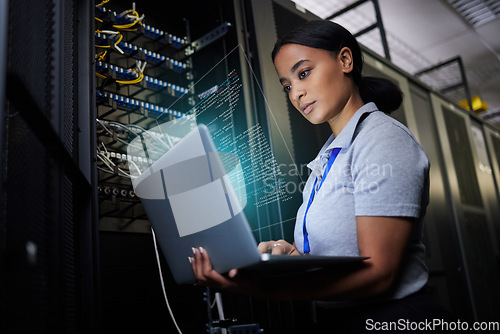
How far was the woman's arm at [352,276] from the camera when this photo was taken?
0.83 meters

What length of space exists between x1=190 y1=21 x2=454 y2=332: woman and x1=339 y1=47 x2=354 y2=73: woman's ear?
0.01m

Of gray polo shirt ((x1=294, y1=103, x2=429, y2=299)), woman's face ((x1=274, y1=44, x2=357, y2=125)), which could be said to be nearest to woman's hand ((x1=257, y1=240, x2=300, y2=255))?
gray polo shirt ((x1=294, y1=103, x2=429, y2=299))

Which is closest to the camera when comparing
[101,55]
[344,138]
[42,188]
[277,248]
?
[42,188]

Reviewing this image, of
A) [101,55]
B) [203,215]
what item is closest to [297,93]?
[203,215]

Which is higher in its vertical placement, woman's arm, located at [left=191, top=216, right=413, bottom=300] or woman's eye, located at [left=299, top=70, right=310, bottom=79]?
woman's eye, located at [left=299, top=70, right=310, bottom=79]

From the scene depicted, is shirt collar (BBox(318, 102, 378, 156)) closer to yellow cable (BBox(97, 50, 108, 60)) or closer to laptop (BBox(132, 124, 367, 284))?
laptop (BBox(132, 124, 367, 284))

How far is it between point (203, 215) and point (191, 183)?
71 mm

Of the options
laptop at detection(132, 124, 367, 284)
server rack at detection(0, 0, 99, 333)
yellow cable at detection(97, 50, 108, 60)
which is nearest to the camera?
server rack at detection(0, 0, 99, 333)

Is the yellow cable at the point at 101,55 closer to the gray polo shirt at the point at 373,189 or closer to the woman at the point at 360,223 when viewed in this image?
the woman at the point at 360,223

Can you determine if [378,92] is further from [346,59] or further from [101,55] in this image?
[101,55]

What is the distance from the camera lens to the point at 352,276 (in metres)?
0.85

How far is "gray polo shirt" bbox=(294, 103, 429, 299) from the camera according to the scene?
866 millimetres

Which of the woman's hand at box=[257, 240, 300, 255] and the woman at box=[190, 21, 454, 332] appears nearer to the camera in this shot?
the woman at box=[190, 21, 454, 332]

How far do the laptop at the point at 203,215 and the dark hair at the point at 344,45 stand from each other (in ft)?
1.70
